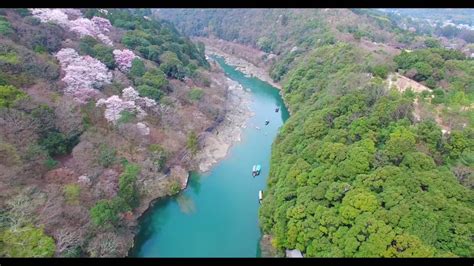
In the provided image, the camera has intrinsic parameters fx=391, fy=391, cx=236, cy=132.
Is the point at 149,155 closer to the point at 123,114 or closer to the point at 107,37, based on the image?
the point at 123,114

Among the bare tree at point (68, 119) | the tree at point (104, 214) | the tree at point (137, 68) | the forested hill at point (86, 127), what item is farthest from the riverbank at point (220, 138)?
the tree at point (137, 68)

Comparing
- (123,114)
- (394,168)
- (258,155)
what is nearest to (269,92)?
(258,155)

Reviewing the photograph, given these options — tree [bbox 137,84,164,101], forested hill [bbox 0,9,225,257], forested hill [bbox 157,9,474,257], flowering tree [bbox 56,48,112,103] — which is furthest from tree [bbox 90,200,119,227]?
tree [bbox 137,84,164,101]

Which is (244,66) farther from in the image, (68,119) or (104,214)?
(104,214)

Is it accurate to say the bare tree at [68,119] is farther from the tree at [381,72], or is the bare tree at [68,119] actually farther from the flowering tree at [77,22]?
the tree at [381,72]

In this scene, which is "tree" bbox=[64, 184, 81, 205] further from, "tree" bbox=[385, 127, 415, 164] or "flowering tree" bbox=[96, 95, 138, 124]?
"tree" bbox=[385, 127, 415, 164]

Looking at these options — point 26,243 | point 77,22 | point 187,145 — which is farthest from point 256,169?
point 77,22
